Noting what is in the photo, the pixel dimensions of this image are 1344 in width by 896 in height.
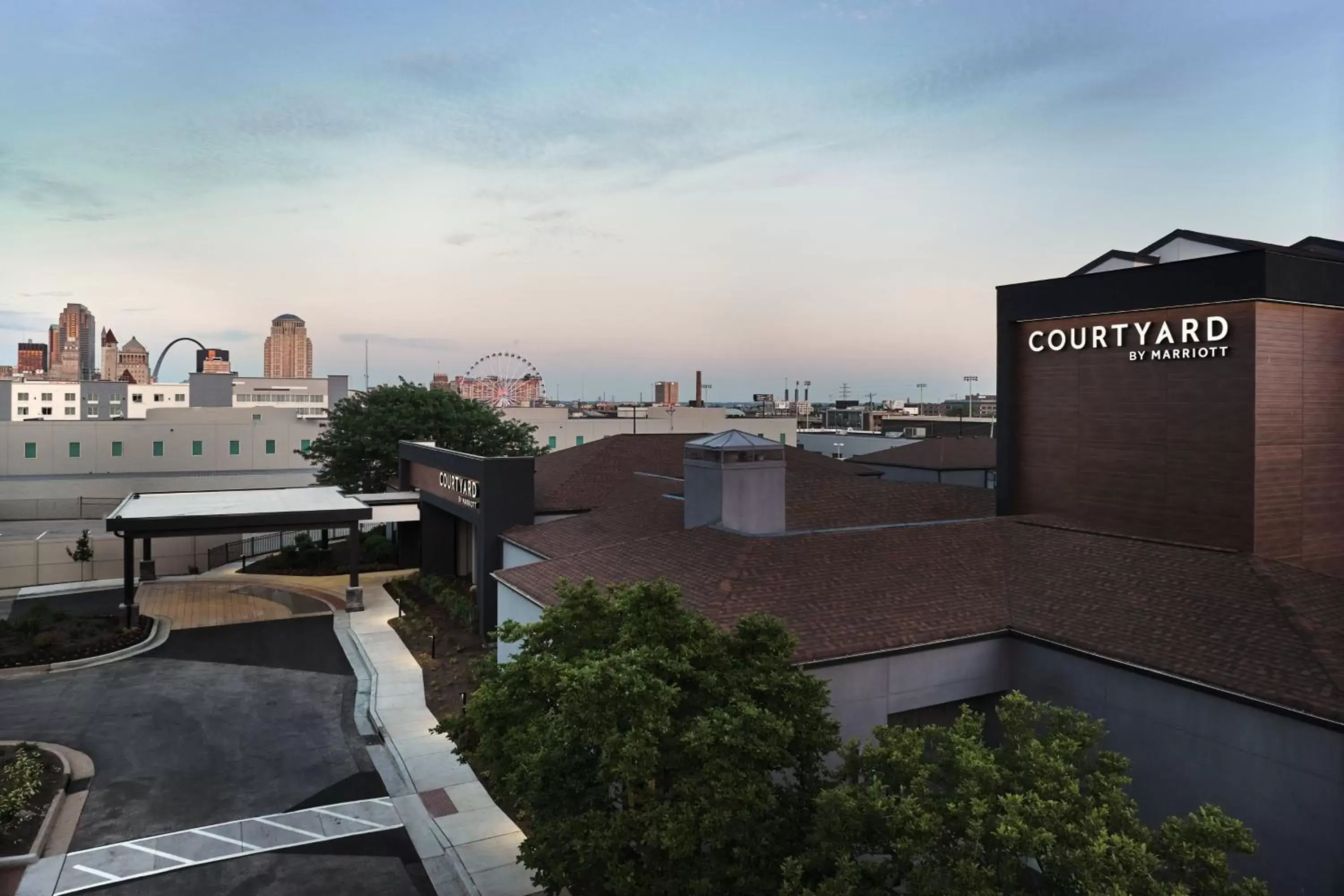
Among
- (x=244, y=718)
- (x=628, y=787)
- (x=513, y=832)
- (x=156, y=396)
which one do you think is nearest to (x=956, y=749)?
(x=628, y=787)

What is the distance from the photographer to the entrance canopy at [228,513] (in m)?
33.7

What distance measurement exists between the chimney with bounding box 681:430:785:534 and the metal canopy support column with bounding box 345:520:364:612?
64.9 ft

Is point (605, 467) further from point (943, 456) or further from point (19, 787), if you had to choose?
point (19, 787)

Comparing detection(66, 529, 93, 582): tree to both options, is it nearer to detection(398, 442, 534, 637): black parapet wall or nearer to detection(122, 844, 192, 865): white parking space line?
detection(398, 442, 534, 637): black parapet wall

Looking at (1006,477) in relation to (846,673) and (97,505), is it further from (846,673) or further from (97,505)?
(97,505)

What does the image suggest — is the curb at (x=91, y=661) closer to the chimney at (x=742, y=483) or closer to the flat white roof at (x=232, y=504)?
the flat white roof at (x=232, y=504)

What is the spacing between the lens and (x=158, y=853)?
1628cm

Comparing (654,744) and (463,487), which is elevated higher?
(463,487)

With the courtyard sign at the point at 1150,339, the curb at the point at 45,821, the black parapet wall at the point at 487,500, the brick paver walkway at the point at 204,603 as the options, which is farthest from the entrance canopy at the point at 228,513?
the courtyard sign at the point at 1150,339

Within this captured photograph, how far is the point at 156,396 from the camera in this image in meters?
146

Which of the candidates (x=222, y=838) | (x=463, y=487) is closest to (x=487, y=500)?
(x=463, y=487)

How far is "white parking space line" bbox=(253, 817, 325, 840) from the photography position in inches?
674

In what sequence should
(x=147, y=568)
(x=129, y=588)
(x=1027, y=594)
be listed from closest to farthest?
(x=1027, y=594)
(x=129, y=588)
(x=147, y=568)

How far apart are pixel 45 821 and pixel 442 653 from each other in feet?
45.1
